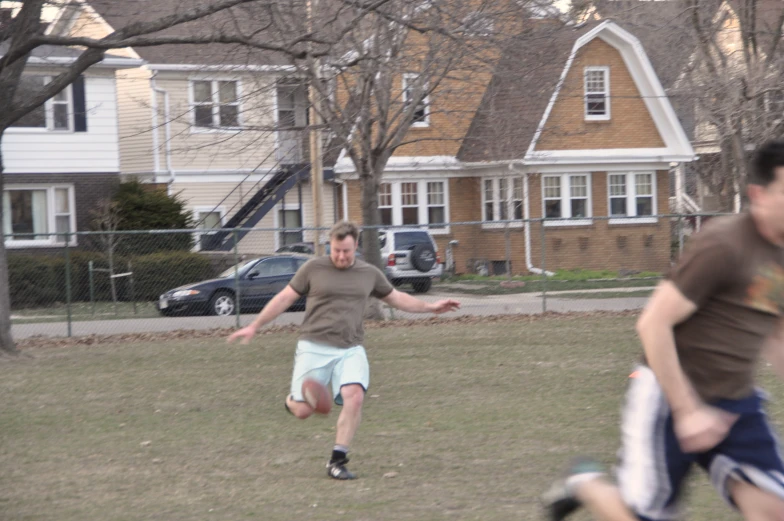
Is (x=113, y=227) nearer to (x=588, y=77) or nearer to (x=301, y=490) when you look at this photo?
(x=588, y=77)

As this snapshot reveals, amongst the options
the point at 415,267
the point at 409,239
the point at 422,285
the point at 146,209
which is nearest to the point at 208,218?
the point at 146,209

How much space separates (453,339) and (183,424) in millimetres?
7454

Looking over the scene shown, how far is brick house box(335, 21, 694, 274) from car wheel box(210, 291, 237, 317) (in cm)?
965

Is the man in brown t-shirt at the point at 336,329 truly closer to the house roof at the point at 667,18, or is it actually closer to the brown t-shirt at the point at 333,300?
the brown t-shirt at the point at 333,300

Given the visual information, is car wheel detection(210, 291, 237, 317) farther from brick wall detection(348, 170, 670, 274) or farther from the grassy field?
brick wall detection(348, 170, 670, 274)

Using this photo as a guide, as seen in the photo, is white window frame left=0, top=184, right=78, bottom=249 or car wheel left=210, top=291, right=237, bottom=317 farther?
white window frame left=0, top=184, right=78, bottom=249

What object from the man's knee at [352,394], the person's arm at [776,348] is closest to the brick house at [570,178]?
the man's knee at [352,394]

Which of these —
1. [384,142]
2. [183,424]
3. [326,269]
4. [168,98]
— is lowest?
[183,424]

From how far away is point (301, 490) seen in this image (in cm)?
732

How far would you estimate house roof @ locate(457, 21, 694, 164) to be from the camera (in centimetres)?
1906

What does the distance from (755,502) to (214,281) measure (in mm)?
18169

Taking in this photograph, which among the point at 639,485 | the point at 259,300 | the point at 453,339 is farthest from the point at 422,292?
→ the point at 639,485

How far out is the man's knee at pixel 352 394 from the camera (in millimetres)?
7594

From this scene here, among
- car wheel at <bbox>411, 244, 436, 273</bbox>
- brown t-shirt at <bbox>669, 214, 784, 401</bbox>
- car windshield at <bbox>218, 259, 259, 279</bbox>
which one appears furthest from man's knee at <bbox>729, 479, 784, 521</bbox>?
car wheel at <bbox>411, 244, 436, 273</bbox>
